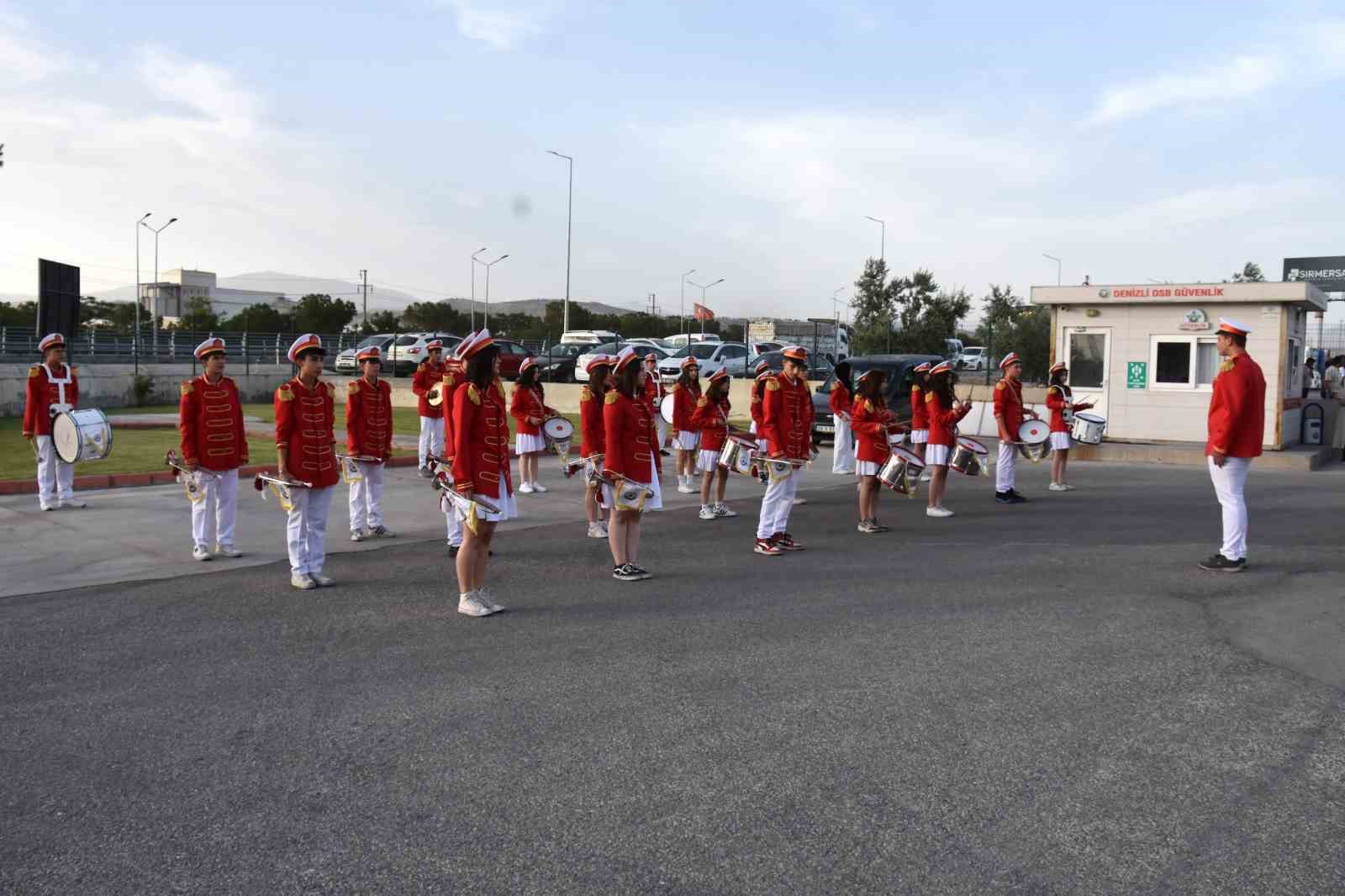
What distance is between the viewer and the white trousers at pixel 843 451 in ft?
57.8

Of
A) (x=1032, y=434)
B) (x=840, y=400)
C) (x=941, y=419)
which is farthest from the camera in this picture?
(x=840, y=400)

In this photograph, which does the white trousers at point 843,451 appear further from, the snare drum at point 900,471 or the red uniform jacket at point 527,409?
the snare drum at point 900,471

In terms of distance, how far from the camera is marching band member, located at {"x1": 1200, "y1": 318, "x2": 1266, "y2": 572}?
8789 millimetres

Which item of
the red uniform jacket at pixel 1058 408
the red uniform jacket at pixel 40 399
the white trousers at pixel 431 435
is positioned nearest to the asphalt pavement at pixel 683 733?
the red uniform jacket at pixel 40 399

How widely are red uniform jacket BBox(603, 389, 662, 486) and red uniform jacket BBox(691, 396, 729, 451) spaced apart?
3757 millimetres

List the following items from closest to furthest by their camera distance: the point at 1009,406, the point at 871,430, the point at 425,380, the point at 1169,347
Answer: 1. the point at 871,430
2. the point at 1009,406
3. the point at 425,380
4. the point at 1169,347

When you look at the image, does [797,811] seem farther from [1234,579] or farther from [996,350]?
[996,350]

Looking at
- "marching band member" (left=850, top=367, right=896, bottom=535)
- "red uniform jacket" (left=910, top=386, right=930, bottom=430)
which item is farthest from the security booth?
"marching band member" (left=850, top=367, right=896, bottom=535)

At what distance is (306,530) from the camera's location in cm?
840

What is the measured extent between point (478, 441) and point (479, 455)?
0.09 metres

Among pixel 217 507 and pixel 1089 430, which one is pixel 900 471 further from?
pixel 1089 430

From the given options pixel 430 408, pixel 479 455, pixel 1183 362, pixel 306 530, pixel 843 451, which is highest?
Answer: pixel 1183 362

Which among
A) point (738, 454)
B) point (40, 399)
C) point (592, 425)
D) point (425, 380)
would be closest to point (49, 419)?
point (40, 399)

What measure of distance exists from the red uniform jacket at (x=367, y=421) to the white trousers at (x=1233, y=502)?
7199mm
